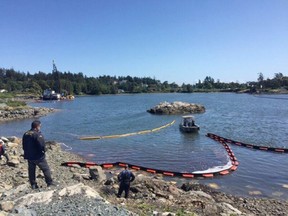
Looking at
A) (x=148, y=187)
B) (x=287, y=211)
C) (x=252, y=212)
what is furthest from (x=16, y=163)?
(x=287, y=211)

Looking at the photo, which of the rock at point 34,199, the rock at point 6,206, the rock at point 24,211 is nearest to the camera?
the rock at point 24,211

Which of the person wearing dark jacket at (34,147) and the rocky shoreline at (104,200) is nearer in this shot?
the rocky shoreline at (104,200)

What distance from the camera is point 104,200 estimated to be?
483 inches

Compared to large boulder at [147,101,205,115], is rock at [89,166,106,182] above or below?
above

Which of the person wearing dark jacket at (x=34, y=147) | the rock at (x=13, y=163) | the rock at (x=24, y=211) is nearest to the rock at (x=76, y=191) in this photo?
the rock at (x=24, y=211)

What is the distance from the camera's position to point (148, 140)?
46.4m

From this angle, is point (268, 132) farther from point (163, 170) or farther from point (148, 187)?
point (148, 187)

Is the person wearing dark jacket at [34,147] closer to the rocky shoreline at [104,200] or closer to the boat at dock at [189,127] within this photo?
the rocky shoreline at [104,200]

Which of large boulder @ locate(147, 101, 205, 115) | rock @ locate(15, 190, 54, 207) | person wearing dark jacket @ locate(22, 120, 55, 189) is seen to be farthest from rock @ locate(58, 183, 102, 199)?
large boulder @ locate(147, 101, 205, 115)

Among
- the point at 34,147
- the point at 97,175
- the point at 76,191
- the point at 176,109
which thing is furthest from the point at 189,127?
the point at 76,191

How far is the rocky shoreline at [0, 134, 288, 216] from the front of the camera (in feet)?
36.6

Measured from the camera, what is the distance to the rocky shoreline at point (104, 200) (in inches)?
440

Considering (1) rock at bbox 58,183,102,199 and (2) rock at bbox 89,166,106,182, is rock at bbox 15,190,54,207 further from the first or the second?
(2) rock at bbox 89,166,106,182

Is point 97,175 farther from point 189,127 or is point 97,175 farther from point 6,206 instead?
point 189,127
